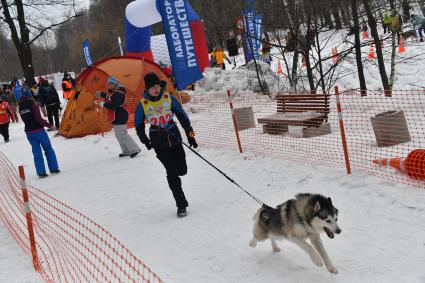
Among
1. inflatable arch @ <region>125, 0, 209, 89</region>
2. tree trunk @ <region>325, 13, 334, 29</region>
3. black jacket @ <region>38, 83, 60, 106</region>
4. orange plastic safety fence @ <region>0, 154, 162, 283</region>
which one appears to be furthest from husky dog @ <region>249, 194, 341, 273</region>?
black jacket @ <region>38, 83, 60, 106</region>

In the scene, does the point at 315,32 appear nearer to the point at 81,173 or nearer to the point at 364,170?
the point at 364,170

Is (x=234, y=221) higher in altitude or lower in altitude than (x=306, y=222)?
lower

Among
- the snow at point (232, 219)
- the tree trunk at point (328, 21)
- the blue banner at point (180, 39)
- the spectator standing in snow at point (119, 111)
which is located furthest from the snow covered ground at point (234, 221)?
the blue banner at point (180, 39)

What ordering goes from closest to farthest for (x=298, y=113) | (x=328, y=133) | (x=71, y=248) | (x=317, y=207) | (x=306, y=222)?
(x=317, y=207) → (x=306, y=222) → (x=71, y=248) → (x=328, y=133) → (x=298, y=113)

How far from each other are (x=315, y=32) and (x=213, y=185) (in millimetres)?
5957

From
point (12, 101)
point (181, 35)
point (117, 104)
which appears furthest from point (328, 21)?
point (12, 101)

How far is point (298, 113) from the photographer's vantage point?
942 cm

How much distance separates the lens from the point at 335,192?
5.95m

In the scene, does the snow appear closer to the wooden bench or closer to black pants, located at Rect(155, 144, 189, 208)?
black pants, located at Rect(155, 144, 189, 208)

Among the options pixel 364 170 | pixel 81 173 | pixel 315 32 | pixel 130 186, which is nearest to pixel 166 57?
pixel 315 32

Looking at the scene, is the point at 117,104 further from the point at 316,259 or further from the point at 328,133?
the point at 316,259

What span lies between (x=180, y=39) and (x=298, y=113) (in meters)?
5.62

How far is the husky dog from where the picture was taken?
378 centimetres

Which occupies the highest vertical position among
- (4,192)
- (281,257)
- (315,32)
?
(315,32)
